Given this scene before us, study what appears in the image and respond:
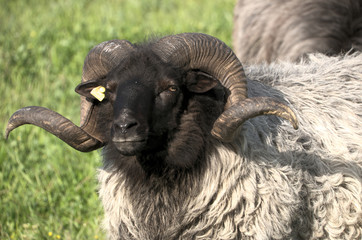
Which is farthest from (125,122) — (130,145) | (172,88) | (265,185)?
(265,185)

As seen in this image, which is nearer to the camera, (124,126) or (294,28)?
(124,126)

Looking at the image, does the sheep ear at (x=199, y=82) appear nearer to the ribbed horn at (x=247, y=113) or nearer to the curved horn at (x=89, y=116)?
the ribbed horn at (x=247, y=113)

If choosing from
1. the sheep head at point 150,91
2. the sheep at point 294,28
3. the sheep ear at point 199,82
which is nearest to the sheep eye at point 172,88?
the sheep head at point 150,91

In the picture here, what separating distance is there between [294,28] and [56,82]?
3490 mm

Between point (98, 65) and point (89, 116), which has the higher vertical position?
point (98, 65)

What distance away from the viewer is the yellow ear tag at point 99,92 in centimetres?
413

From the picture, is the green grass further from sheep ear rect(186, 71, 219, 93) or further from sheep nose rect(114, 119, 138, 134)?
sheep nose rect(114, 119, 138, 134)

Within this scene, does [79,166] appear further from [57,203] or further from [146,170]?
[146,170]

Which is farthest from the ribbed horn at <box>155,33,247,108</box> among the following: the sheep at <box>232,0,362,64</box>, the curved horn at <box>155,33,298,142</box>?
the sheep at <box>232,0,362,64</box>

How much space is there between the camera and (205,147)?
411cm

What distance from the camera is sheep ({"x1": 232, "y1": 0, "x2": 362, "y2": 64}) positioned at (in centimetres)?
640

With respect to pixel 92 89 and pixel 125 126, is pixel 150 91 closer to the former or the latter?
pixel 125 126

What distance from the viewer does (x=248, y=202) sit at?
13.5 feet

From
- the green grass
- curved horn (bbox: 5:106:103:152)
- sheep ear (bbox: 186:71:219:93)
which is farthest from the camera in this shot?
the green grass
